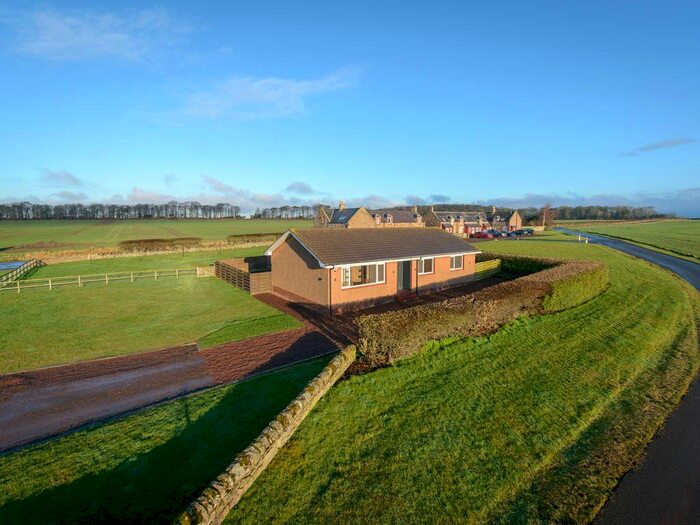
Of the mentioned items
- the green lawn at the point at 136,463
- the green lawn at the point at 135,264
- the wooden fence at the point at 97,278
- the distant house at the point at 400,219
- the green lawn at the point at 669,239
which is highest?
the distant house at the point at 400,219

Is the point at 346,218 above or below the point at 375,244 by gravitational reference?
above

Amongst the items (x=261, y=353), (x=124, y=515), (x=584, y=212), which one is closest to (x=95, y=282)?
(x=261, y=353)

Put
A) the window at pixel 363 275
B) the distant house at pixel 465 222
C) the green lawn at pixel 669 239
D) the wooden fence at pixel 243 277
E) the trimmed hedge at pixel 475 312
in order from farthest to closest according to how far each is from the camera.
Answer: the distant house at pixel 465 222 < the green lawn at pixel 669 239 < the wooden fence at pixel 243 277 < the window at pixel 363 275 < the trimmed hedge at pixel 475 312

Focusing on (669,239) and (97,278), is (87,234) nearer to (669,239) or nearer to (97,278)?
(97,278)

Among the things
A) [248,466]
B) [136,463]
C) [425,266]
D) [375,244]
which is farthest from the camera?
[425,266]

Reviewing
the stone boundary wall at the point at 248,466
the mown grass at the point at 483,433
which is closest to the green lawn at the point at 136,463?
the stone boundary wall at the point at 248,466

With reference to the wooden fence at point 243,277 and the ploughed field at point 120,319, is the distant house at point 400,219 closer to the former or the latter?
the wooden fence at point 243,277

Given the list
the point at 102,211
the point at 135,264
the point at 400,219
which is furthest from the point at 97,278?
the point at 102,211

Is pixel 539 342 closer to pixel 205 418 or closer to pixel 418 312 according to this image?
pixel 418 312
